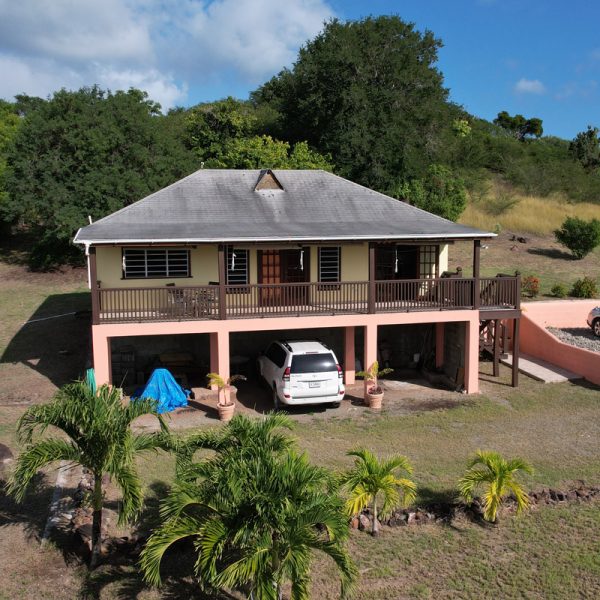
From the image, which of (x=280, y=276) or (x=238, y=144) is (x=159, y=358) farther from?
(x=238, y=144)

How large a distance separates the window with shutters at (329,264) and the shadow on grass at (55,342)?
8.08 metres

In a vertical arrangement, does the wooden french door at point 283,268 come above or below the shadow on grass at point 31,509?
above

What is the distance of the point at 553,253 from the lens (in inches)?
1342

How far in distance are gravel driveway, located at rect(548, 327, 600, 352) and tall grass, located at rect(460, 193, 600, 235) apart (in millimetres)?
14160

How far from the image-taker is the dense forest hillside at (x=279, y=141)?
100ft

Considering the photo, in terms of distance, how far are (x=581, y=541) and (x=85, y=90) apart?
32267 mm

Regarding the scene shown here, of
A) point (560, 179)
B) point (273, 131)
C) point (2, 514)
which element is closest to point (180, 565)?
point (2, 514)

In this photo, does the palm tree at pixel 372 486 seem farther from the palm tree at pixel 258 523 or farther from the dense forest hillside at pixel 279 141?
the dense forest hillside at pixel 279 141

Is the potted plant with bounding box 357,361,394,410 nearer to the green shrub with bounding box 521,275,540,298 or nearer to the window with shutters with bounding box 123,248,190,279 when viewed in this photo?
the window with shutters with bounding box 123,248,190,279

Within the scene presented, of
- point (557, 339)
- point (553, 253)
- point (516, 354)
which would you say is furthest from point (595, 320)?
point (553, 253)


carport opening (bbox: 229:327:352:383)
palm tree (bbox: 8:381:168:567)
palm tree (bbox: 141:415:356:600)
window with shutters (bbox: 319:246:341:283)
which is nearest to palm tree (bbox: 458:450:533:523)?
palm tree (bbox: 141:415:356:600)

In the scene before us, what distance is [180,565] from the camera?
8.46 m

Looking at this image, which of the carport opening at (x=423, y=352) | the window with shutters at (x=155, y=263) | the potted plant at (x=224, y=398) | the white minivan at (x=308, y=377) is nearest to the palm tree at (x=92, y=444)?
the potted plant at (x=224, y=398)

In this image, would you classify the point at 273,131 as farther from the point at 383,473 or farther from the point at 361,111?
the point at 383,473
